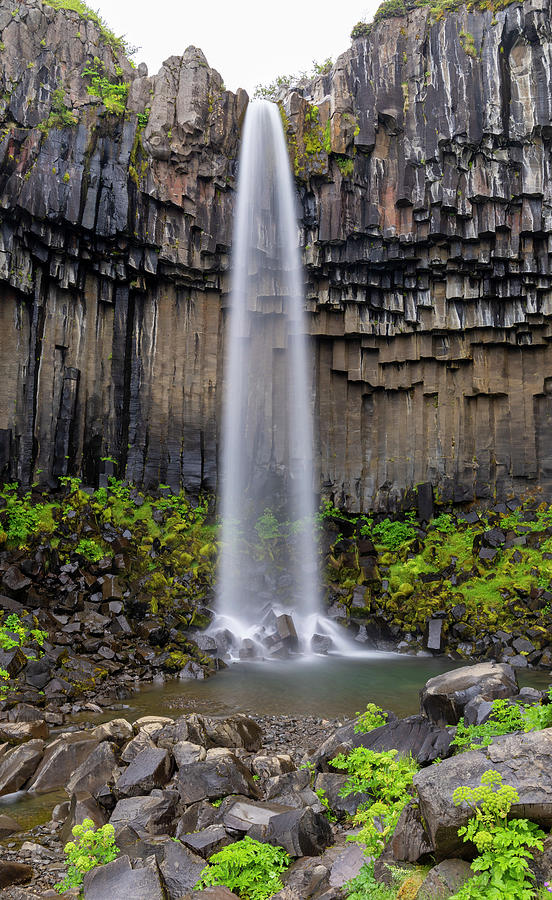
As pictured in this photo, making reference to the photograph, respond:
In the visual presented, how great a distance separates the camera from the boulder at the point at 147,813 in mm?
5230

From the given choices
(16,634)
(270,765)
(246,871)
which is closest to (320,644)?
(16,634)

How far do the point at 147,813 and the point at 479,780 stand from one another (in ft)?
10.3

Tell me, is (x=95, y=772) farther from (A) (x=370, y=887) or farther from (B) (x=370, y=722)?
(A) (x=370, y=887)

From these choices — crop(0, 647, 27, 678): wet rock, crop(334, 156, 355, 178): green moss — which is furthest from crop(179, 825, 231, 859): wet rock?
crop(334, 156, 355, 178): green moss

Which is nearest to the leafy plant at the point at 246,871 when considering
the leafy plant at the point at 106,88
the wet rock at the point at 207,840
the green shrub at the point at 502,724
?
the wet rock at the point at 207,840

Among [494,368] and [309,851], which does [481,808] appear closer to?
[309,851]

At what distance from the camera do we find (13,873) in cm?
460

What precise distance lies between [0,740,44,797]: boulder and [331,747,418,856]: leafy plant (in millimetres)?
3517

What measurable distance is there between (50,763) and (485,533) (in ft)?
48.7

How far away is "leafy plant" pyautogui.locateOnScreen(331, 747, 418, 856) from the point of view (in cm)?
424

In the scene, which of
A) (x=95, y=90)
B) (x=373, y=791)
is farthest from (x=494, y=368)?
(x=373, y=791)

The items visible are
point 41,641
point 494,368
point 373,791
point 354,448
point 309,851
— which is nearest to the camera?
point 309,851

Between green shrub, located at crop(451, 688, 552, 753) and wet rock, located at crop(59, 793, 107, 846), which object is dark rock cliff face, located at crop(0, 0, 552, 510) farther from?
green shrub, located at crop(451, 688, 552, 753)

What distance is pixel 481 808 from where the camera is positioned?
11.5ft
